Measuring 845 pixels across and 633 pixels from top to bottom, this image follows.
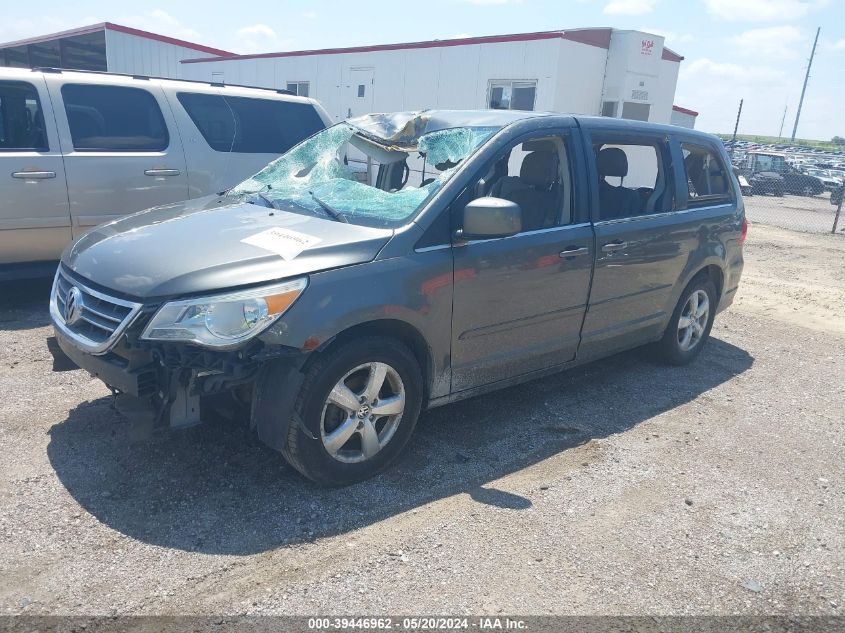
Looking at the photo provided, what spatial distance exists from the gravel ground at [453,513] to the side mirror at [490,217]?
1.31 metres

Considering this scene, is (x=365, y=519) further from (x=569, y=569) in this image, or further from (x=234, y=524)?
(x=569, y=569)

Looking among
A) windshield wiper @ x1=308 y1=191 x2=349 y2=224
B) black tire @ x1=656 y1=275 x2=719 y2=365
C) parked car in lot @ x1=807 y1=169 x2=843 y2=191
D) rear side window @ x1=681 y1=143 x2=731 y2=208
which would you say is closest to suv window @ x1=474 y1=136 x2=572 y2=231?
windshield wiper @ x1=308 y1=191 x2=349 y2=224

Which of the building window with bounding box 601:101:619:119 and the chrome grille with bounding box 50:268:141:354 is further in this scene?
the building window with bounding box 601:101:619:119

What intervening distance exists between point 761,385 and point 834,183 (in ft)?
87.5

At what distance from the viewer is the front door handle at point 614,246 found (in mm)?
4543

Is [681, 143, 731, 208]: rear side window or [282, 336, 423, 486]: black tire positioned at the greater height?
[681, 143, 731, 208]: rear side window

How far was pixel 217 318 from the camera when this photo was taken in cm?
305

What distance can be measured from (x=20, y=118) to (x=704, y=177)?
5659 millimetres

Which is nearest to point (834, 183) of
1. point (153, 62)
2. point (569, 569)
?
point (153, 62)

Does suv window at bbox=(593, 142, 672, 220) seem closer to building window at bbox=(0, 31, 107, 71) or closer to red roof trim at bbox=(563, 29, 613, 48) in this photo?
red roof trim at bbox=(563, 29, 613, 48)

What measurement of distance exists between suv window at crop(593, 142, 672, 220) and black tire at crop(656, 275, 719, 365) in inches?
32.0

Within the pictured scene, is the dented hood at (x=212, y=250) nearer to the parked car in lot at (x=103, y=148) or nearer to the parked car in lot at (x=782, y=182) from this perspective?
the parked car in lot at (x=103, y=148)

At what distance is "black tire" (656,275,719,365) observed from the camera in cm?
557

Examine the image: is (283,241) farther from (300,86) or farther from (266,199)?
(300,86)
